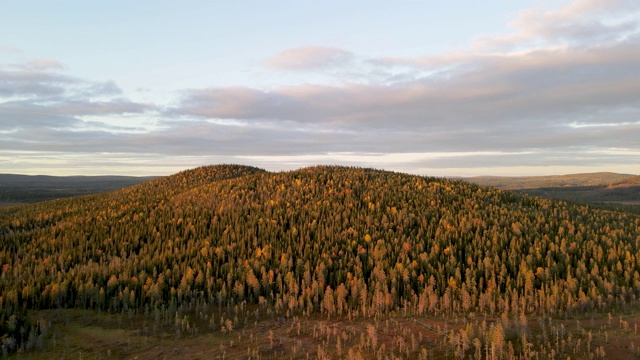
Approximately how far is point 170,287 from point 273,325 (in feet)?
16.0

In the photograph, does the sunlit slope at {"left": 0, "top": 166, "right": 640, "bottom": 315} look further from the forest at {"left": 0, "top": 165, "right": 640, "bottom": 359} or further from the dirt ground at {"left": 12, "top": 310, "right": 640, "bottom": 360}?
the dirt ground at {"left": 12, "top": 310, "right": 640, "bottom": 360}

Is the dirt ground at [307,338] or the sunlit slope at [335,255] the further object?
the sunlit slope at [335,255]

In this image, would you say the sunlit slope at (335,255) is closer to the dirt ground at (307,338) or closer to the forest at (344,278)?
the forest at (344,278)

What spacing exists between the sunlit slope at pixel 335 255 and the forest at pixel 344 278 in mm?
77

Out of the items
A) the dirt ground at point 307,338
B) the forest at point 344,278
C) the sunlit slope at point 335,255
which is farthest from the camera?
the sunlit slope at point 335,255

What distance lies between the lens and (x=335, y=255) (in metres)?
15.5

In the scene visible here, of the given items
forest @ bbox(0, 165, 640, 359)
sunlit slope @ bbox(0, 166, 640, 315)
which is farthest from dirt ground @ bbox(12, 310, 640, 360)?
sunlit slope @ bbox(0, 166, 640, 315)

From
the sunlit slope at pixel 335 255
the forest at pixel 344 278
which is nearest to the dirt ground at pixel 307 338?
the forest at pixel 344 278

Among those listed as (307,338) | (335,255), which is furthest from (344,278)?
(307,338)

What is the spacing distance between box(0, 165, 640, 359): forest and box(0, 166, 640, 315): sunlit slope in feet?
0.25

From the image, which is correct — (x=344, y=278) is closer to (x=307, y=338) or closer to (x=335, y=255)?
(x=335, y=255)

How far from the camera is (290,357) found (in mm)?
8531

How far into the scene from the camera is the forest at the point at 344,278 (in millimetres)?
9172

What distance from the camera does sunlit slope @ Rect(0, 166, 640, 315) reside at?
38.8 feet
